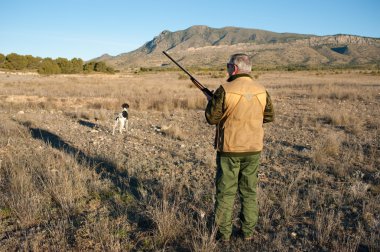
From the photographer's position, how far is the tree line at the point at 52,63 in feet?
164

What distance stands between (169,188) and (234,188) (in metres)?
1.60

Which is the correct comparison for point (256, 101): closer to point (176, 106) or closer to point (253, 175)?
point (253, 175)

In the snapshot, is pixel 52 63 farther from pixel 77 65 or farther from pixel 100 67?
pixel 100 67

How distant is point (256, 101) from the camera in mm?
3066

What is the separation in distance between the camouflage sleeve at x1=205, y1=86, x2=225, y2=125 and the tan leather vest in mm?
40

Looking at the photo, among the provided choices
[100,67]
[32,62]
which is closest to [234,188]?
[100,67]

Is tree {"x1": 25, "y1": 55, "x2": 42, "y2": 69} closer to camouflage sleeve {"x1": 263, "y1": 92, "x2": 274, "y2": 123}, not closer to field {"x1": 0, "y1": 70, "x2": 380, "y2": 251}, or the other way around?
field {"x1": 0, "y1": 70, "x2": 380, "y2": 251}

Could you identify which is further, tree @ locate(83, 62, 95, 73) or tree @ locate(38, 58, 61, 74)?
tree @ locate(83, 62, 95, 73)

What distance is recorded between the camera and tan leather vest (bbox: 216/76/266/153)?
9.71 feet

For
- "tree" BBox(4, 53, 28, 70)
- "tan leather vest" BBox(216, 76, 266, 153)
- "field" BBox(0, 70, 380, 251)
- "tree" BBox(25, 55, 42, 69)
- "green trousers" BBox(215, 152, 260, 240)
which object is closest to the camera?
"tan leather vest" BBox(216, 76, 266, 153)

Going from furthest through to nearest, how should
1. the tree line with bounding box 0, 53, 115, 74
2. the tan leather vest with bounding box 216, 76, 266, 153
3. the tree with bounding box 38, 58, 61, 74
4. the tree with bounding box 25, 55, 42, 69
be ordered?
the tree with bounding box 25, 55, 42, 69 → the tree line with bounding box 0, 53, 115, 74 → the tree with bounding box 38, 58, 61, 74 → the tan leather vest with bounding box 216, 76, 266, 153

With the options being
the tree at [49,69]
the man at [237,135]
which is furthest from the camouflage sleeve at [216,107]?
the tree at [49,69]

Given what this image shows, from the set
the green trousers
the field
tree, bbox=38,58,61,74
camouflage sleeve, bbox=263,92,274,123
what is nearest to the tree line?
tree, bbox=38,58,61,74

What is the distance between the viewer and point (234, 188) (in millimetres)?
3164
